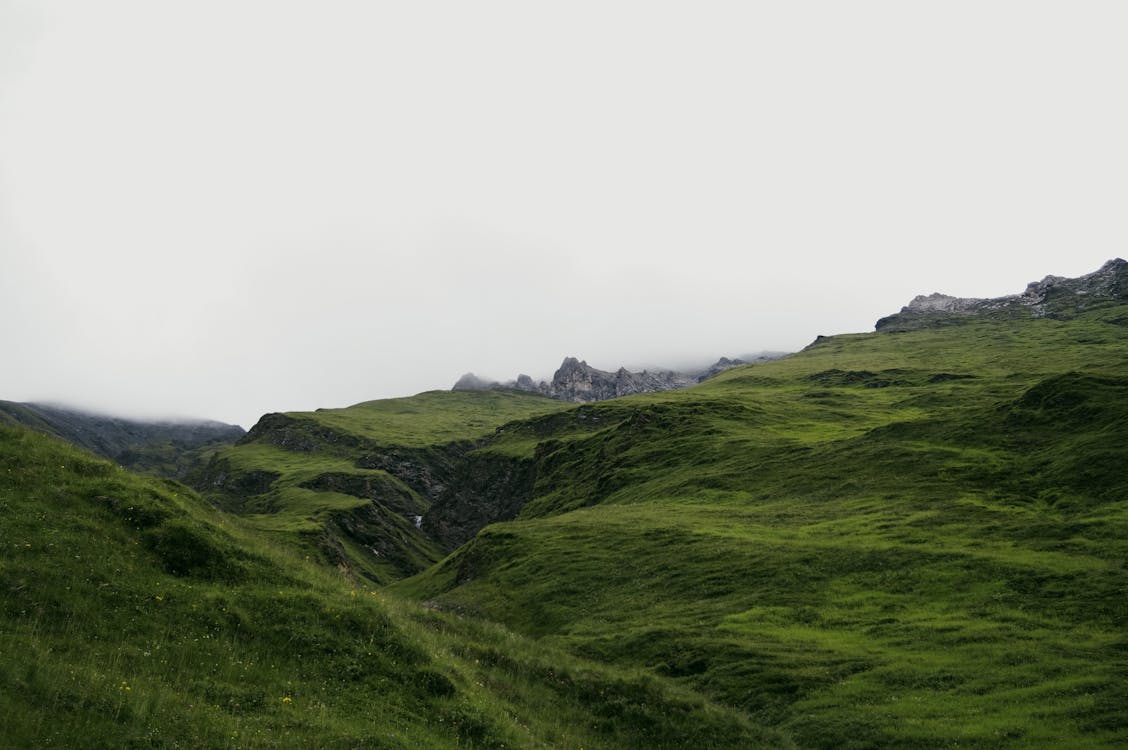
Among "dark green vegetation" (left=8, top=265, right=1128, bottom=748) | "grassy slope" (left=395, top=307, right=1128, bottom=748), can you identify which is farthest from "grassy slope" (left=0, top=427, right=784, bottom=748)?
"grassy slope" (left=395, top=307, right=1128, bottom=748)

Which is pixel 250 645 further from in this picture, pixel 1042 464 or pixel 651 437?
pixel 651 437

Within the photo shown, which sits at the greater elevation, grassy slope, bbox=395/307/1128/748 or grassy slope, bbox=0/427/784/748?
grassy slope, bbox=0/427/784/748

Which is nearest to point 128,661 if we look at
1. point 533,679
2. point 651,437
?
point 533,679

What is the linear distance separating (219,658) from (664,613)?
4012 cm

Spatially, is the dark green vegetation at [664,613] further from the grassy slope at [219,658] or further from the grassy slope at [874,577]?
the grassy slope at [874,577]

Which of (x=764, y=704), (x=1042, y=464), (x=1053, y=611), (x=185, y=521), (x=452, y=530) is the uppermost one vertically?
(x=185, y=521)

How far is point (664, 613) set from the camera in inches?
2238

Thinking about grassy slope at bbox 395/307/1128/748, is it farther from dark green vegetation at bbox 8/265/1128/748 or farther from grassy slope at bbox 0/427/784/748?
grassy slope at bbox 0/427/784/748

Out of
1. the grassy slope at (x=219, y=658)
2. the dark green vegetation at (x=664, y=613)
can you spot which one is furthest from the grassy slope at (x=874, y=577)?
the grassy slope at (x=219, y=658)

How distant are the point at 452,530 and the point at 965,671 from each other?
172 metres

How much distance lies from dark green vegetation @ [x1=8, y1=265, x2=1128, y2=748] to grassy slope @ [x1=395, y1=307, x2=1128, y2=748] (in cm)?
25

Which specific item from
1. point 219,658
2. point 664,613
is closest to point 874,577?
point 664,613

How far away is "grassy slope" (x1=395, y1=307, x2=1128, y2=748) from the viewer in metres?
34.9

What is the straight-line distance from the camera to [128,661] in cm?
2192
